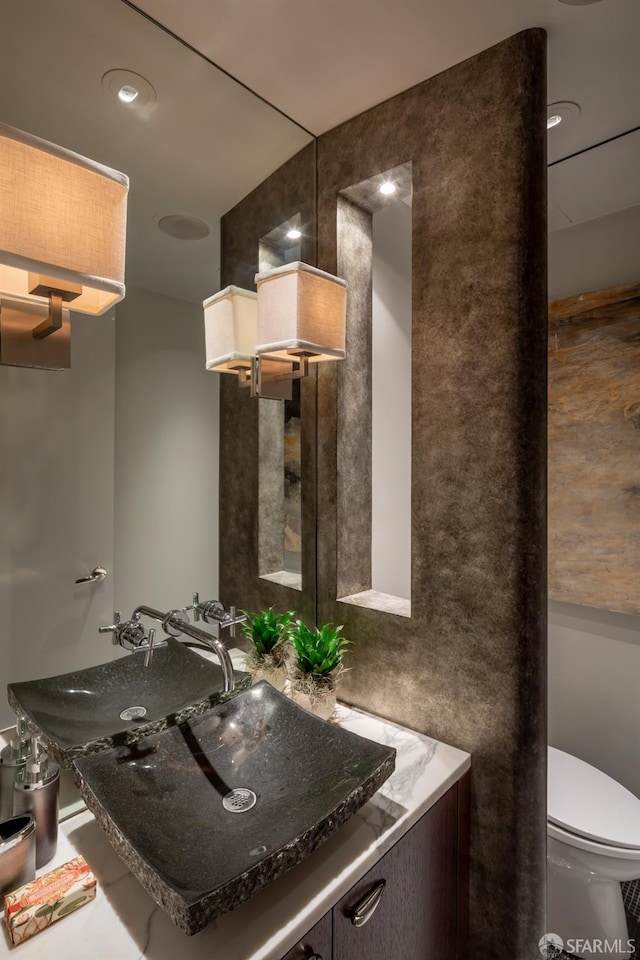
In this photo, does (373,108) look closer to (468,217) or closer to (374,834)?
(468,217)

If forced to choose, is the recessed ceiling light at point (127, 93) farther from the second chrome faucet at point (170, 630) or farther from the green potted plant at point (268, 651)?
the green potted plant at point (268, 651)

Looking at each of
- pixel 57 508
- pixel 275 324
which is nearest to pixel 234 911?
pixel 57 508

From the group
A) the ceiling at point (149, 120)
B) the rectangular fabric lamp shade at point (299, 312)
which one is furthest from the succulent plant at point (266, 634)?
the ceiling at point (149, 120)

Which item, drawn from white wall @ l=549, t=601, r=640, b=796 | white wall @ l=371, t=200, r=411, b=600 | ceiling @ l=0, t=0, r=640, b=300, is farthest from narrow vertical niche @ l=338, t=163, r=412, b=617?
white wall @ l=549, t=601, r=640, b=796

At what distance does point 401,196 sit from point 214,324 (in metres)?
0.74

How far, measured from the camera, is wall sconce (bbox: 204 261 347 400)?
132 centimetres

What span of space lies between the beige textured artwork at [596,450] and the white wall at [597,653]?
0.09m

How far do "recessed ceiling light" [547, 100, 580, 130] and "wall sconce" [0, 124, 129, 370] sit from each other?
4.12ft

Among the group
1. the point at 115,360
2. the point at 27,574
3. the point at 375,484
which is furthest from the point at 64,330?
the point at 375,484

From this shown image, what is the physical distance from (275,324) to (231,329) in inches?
4.8

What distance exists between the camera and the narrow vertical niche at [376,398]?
1.52 metres

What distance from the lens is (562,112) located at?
4.67 ft

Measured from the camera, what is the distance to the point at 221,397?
4.44 ft

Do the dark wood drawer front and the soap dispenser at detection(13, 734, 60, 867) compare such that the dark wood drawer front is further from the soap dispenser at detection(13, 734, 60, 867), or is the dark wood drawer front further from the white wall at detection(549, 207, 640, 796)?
the white wall at detection(549, 207, 640, 796)
